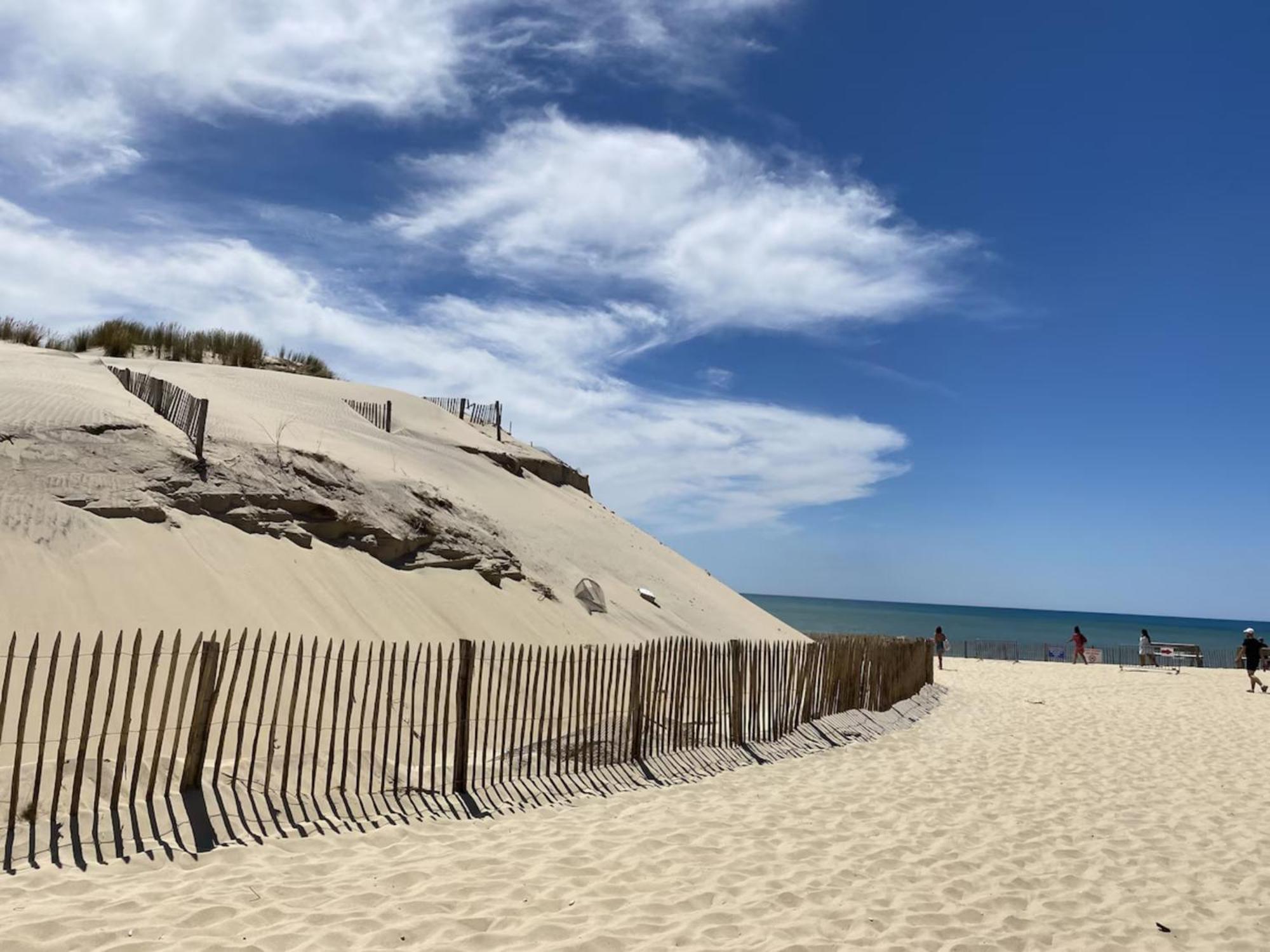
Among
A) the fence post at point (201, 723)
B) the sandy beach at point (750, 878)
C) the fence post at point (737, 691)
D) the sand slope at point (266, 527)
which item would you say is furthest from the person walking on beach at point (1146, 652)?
the fence post at point (201, 723)

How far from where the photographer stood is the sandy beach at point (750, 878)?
4871 millimetres

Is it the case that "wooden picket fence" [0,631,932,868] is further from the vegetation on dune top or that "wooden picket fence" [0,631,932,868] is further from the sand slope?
the vegetation on dune top

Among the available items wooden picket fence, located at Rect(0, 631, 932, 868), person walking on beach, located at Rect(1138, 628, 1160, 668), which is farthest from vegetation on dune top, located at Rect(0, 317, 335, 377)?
person walking on beach, located at Rect(1138, 628, 1160, 668)

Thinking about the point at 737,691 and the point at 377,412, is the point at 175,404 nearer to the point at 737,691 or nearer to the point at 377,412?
the point at 377,412

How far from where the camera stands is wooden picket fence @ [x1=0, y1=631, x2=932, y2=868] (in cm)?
605

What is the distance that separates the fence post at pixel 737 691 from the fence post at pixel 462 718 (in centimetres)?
387

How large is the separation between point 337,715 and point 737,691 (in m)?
5.06

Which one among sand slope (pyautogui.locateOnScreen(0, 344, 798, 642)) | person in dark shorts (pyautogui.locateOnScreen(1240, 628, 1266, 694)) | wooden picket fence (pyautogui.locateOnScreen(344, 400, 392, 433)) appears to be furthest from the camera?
wooden picket fence (pyautogui.locateOnScreen(344, 400, 392, 433))

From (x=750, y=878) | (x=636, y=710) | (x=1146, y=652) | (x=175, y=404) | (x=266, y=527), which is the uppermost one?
(x=175, y=404)

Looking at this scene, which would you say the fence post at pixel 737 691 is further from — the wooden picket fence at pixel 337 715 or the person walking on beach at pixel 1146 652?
the person walking on beach at pixel 1146 652

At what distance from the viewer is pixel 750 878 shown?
6027 millimetres

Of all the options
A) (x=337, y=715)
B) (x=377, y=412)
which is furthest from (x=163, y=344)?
(x=337, y=715)

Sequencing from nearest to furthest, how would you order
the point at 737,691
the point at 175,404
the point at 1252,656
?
1. the point at 737,691
2. the point at 175,404
3. the point at 1252,656

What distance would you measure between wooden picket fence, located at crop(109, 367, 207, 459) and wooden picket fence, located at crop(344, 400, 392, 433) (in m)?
6.45
